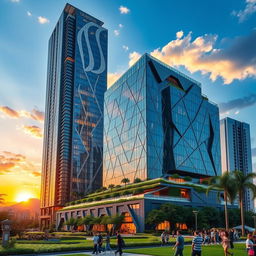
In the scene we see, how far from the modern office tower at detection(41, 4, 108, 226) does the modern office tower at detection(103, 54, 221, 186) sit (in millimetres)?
43631

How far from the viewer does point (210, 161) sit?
405 feet

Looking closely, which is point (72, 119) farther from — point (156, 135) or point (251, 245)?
point (251, 245)

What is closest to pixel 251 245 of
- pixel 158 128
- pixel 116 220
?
pixel 116 220

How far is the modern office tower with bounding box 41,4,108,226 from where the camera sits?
559 ft

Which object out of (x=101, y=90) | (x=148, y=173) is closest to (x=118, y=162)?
(x=148, y=173)

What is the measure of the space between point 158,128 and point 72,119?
265 feet

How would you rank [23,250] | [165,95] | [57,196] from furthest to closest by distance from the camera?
[57,196] < [165,95] < [23,250]

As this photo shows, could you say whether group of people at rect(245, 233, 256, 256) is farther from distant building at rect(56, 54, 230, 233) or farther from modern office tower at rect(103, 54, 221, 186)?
modern office tower at rect(103, 54, 221, 186)

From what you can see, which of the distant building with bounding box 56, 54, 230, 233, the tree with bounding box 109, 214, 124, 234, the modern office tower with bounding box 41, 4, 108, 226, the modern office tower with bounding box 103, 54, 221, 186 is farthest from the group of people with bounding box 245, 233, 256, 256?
the modern office tower with bounding box 41, 4, 108, 226

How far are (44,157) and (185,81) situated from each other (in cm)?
10766

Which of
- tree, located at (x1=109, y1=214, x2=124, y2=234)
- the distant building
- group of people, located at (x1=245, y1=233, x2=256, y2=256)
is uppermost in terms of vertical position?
the distant building

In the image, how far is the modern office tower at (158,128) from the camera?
348 ft

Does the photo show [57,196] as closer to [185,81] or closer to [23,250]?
[185,81]

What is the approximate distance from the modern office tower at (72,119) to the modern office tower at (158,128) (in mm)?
43631
